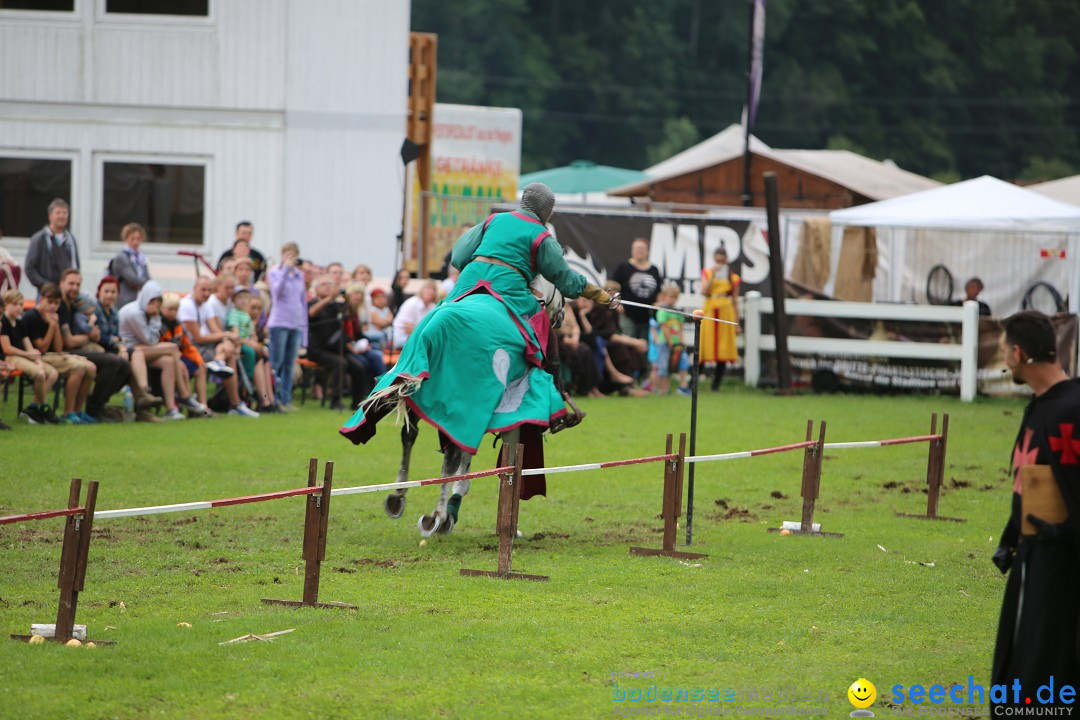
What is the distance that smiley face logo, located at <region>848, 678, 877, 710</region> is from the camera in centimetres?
595

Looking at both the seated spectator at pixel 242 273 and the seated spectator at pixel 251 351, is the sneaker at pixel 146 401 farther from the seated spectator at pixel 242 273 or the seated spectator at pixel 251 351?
the seated spectator at pixel 242 273

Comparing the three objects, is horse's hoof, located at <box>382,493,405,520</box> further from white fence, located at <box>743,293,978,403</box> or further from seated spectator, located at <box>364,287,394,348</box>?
white fence, located at <box>743,293,978,403</box>

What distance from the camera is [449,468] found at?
9977 millimetres

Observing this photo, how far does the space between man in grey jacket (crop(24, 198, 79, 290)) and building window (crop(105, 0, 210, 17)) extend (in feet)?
18.9

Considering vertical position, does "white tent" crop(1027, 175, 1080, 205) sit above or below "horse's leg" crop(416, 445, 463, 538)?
above

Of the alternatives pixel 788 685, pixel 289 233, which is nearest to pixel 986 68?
pixel 289 233

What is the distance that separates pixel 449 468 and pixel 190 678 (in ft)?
13.1

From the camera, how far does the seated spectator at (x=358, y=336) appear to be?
17.8m

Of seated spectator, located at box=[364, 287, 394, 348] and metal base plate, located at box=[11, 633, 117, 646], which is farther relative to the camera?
seated spectator, located at box=[364, 287, 394, 348]

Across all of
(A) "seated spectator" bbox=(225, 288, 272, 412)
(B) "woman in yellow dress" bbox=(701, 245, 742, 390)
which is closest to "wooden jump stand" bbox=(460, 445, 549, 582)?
(A) "seated spectator" bbox=(225, 288, 272, 412)

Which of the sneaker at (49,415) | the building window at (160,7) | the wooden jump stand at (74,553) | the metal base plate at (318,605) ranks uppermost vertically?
the building window at (160,7)

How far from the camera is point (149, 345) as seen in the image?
1568cm

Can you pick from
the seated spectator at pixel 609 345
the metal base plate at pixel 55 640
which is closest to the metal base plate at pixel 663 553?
the metal base plate at pixel 55 640

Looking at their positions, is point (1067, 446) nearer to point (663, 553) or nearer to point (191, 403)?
point (663, 553)
